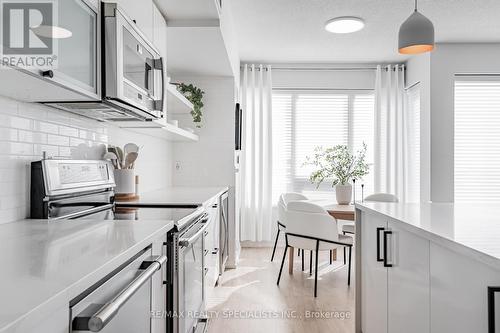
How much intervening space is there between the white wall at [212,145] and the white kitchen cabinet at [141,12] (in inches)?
71.6

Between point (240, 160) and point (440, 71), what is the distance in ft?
8.71

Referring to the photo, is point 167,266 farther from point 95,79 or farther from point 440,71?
point 440,71

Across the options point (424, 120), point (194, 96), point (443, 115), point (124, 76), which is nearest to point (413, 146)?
point (424, 120)

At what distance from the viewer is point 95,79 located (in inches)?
59.2

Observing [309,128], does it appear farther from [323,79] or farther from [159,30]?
[159,30]

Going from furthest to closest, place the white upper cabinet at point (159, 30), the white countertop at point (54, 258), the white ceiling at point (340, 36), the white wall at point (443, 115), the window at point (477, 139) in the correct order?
the window at point (477, 139), the white wall at point (443, 115), the white ceiling at point (340, 36), the white upper cabinet at point (159, 30), the white countertop at point (54, 258)

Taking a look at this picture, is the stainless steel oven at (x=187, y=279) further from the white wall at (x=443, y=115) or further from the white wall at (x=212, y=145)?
the white wall at (x=443, y=115)

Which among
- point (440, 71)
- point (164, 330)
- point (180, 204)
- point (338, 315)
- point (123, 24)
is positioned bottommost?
point (338, 315)

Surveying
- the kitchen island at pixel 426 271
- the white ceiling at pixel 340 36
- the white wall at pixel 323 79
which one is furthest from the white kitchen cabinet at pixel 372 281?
the white wall at pixel 323 79

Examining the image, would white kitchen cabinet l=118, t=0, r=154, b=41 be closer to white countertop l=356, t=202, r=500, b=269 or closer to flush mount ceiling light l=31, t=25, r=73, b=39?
flush mount ceiling light l=31, t=25, r=73, b=39

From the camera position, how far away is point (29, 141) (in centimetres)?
154

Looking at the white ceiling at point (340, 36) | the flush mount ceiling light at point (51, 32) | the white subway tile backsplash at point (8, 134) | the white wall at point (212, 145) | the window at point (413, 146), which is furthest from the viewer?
the window at point (413, 146)

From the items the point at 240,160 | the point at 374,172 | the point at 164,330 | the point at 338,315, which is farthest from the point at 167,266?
the point at 374,172

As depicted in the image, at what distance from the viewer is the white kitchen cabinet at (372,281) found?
1911 mm
